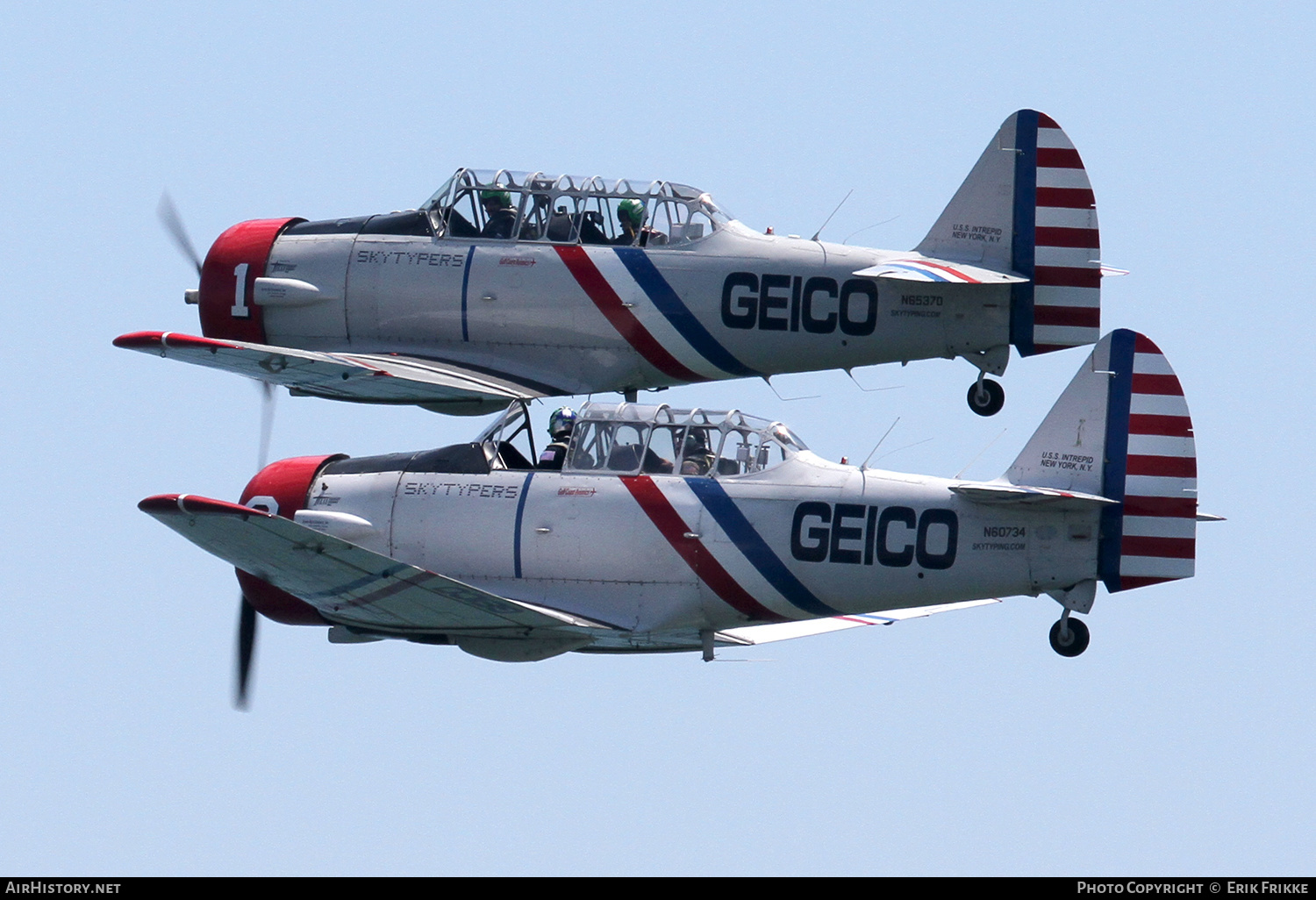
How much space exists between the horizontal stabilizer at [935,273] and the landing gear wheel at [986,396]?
999mm

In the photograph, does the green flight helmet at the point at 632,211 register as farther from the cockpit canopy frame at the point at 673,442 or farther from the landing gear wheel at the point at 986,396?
the landing gear wheel at the point at 986,396

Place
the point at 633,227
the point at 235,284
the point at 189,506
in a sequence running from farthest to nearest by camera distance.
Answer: the point at 235,284, the point at 633,227, the point at 189,506

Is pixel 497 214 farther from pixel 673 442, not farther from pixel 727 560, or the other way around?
pixel 727 560

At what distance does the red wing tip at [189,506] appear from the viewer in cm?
2542

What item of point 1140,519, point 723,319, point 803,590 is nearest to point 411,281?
point 723,319

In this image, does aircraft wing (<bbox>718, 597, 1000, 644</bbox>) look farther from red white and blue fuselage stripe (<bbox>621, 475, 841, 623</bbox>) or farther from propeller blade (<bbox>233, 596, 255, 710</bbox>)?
propeller blade (<bbox>233, 596, 255, 710</bbox>)

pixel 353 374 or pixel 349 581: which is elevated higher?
pixel 353 374

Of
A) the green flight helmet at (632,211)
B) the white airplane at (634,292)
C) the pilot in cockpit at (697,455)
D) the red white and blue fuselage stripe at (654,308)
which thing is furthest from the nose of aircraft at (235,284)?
the pilot in cockpit at (697,455)

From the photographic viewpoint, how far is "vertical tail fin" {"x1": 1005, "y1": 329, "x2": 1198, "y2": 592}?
87.4ft

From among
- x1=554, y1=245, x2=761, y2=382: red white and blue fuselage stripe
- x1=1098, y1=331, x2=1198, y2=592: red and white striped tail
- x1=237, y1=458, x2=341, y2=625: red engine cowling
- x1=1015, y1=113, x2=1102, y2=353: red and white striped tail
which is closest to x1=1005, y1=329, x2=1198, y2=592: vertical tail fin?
x1=1098, y1=331, x2=1198, y2=592: red and white striped tail

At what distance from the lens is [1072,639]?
2689 cm

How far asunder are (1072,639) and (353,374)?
653cm

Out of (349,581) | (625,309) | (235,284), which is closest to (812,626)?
(625,309)

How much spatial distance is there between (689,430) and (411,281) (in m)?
3.46
